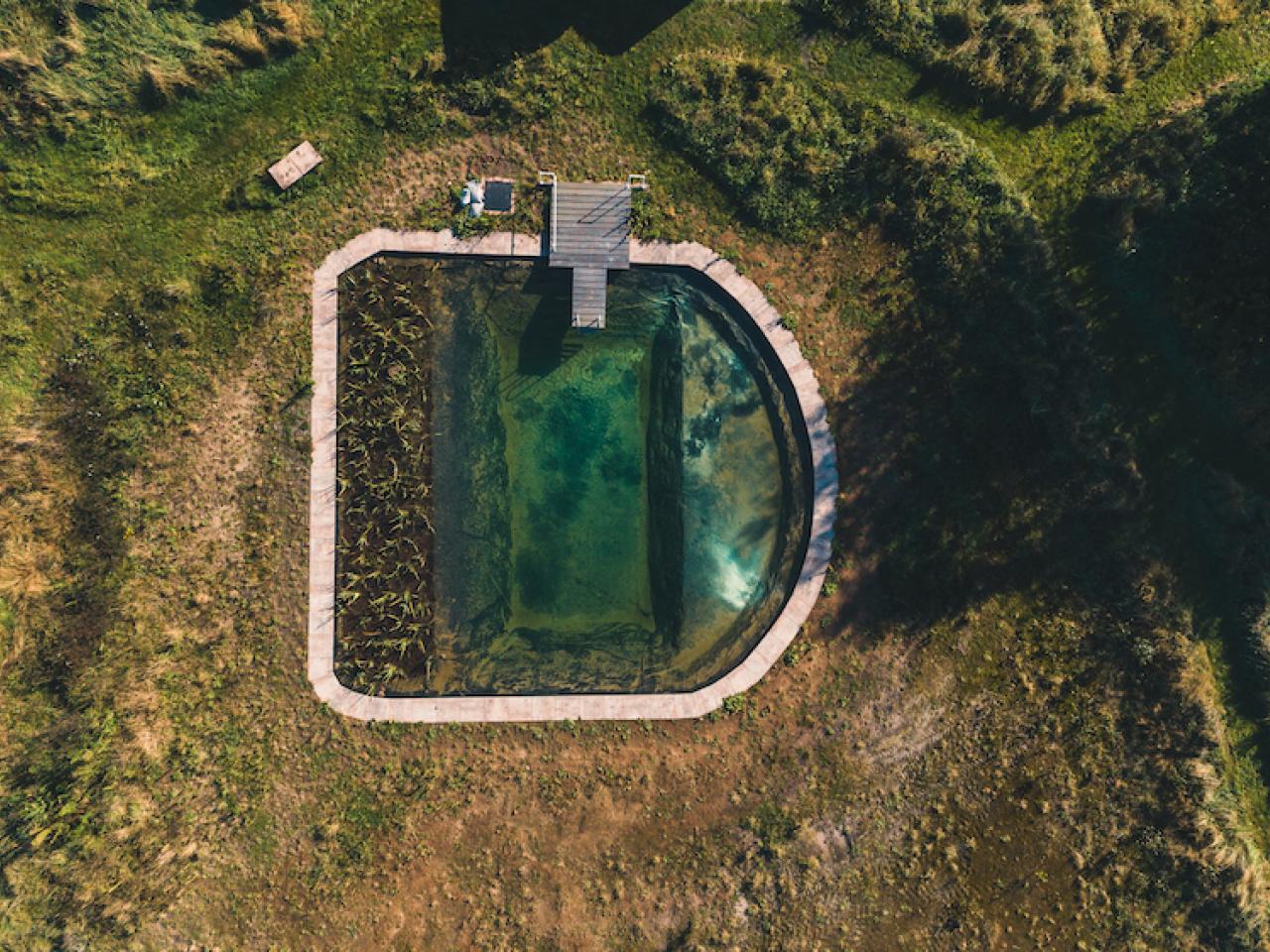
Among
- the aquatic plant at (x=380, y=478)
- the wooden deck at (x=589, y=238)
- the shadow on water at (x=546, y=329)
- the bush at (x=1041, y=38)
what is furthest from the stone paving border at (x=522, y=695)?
the bush at (x=1041, y=38)

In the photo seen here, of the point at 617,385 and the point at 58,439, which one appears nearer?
the point at 58,439

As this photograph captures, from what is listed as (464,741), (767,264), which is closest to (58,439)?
A: (464,741)

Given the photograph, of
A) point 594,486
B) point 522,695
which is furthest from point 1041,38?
point 522,695

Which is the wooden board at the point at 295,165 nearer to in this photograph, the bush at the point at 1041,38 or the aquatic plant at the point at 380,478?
the aquatic plant at the point at 380,478

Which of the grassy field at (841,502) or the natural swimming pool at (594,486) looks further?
the natural swimming pool at (594,486)

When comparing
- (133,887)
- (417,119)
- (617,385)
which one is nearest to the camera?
(133,887)

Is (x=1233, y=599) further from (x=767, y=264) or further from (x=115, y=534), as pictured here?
(x=115, y=534)
